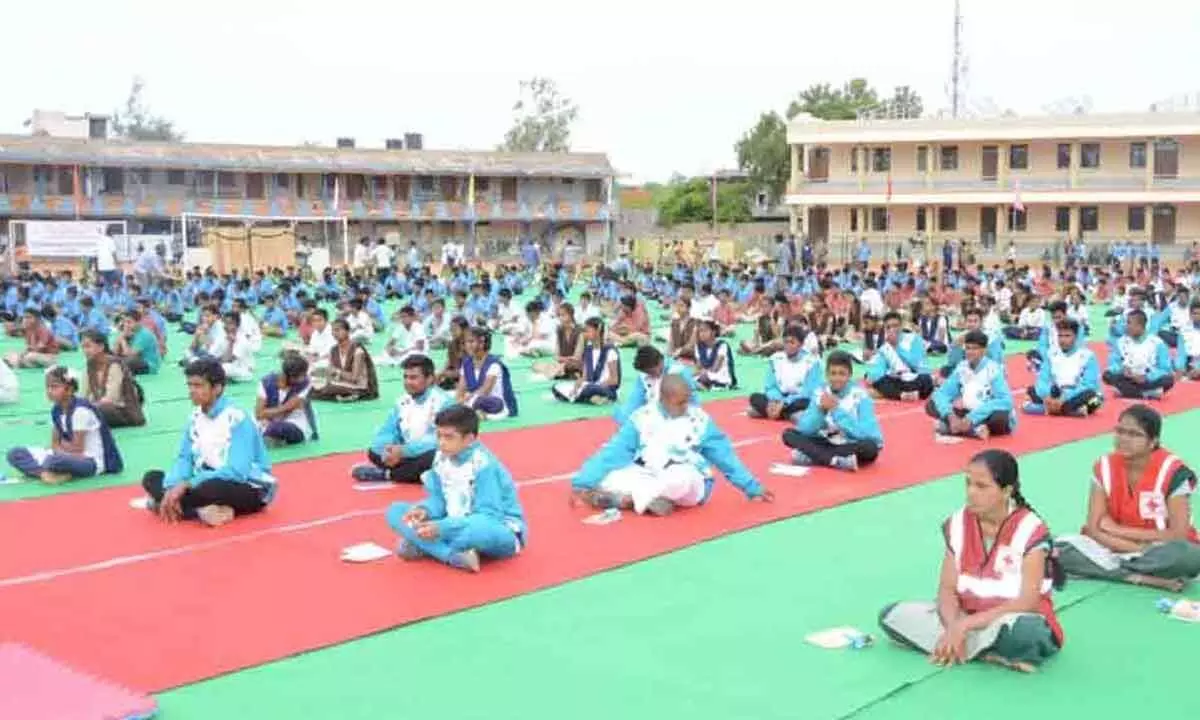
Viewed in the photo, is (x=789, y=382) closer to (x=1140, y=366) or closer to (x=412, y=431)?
(x=1140, y=366)

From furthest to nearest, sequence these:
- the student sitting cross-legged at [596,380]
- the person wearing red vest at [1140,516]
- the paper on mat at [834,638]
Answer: the student sitting cross-legged at [596,380] → the person wearing red vest at [1140,516] → the paper on mat at [834,638]

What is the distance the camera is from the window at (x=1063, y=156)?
150 feet

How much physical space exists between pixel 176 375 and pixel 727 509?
9.87 meters

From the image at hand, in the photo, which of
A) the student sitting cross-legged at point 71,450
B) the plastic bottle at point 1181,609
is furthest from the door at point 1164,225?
the plastic bottle at point 1181,609

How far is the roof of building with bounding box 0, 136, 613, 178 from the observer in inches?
1724

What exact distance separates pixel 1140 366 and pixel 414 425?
845 centimetres

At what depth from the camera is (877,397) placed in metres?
13.8

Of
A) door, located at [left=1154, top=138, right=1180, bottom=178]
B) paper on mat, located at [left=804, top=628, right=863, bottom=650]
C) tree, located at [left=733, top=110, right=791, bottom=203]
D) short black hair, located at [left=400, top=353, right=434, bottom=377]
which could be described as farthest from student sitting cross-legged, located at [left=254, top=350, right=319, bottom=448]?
tree, located at [left=733, top=110, right=791, bottom=203]

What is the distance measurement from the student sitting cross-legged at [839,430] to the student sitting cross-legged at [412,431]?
8.78ft

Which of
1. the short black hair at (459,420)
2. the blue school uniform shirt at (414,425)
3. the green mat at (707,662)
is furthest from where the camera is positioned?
the blue school uniform shirt at (414,425)

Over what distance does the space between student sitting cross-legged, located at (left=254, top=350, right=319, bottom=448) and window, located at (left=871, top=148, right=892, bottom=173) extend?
4010 cm

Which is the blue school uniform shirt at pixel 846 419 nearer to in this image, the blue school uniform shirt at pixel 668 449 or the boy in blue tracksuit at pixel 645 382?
the boy in blue tracksuit at pixel 645 382

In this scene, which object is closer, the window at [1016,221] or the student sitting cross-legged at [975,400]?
the student sitting cross-legged at [975,400]

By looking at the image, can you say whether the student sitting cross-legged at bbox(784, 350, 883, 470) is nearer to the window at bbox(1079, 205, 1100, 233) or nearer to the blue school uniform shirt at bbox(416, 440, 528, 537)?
the blue school uniform shirt at bbox(416, 440, 528, 537)
